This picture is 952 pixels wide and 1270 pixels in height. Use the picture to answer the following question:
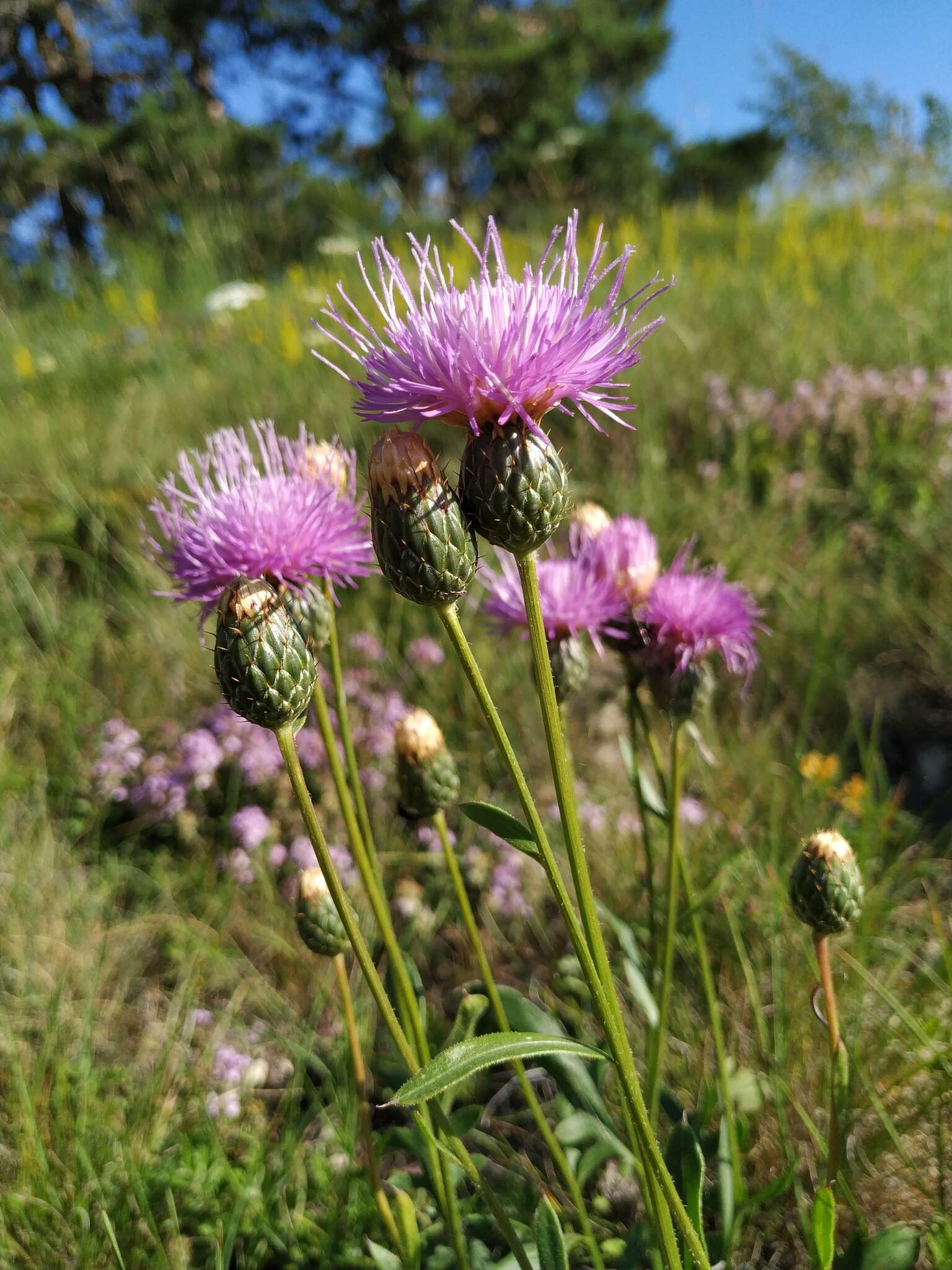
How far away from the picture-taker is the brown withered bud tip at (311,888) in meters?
1.44

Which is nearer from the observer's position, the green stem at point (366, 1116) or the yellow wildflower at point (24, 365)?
the green stem at point (366, 1116)

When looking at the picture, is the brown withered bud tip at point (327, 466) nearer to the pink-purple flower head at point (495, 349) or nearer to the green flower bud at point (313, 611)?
the green flower bud at point (313, 611)

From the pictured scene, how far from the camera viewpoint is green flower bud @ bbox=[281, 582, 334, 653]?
1.27m

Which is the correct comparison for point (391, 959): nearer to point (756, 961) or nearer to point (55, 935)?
point (756, 961)

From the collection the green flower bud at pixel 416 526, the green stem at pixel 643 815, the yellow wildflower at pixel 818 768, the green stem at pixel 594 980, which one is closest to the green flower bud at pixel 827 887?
the green stem at pixel 643 815

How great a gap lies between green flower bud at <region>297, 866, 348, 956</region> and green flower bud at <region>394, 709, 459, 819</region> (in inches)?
8.4

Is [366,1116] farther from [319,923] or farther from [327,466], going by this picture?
[327,466]

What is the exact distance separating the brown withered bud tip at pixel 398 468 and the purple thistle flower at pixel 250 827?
1.93 metres

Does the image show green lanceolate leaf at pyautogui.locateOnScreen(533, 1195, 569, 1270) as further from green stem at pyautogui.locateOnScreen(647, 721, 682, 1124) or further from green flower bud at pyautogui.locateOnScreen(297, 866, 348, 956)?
green flower bud at pyautogui.locateOnScreen(297, 866, 348, 956)

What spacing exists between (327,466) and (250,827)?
158 cm

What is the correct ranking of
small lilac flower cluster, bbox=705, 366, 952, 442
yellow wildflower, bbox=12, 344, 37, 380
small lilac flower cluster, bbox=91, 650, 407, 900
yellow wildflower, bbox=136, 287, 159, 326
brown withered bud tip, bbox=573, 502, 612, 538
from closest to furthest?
brown withered bud tip, bbox=573, 502, 612, 538, small lilac flower cluster, bbox=91, 650, 407, 900, small lilac flower cluster, bbox=705, 366, 952, 442, yellow wildflower, bbox=12, 344, 37, 380, yellow wildflower, bbox=136, 287, 159, 326

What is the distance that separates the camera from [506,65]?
1460cm

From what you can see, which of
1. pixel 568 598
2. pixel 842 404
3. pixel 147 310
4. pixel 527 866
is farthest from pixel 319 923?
pixel 147 310

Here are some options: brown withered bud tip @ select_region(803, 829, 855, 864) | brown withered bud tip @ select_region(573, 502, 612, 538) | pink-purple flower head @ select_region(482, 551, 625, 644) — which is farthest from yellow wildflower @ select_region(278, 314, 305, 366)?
brown withered bud tip @ select_region(803, 829, 855, 864)
